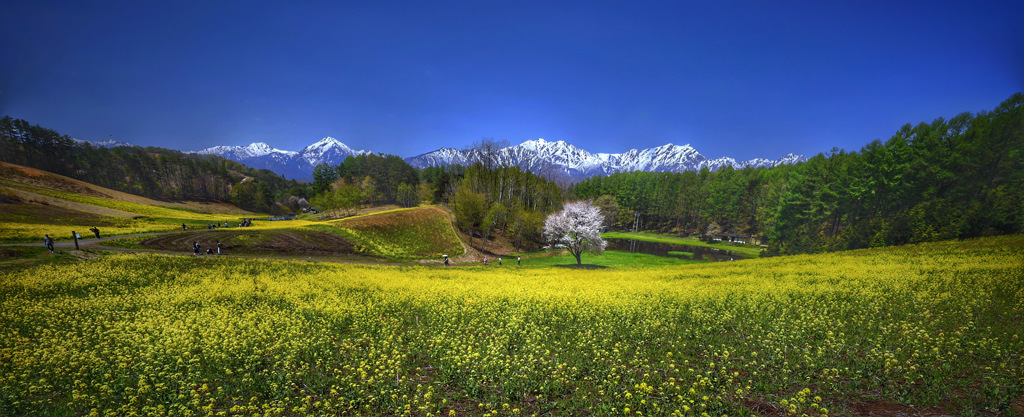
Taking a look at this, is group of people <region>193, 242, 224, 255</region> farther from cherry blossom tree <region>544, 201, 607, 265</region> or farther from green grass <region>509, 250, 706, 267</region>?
cherry blossom tree <region>544, 201, 607, 265</region>

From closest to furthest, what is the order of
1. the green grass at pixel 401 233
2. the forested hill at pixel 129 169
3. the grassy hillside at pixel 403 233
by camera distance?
the green grass at pixel 401 233, the grassy hillside at pixel 403 233, the forested hill at pixel 129 169

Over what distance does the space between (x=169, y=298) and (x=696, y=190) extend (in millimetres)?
112849

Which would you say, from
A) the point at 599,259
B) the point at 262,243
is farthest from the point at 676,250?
the point at 262,243

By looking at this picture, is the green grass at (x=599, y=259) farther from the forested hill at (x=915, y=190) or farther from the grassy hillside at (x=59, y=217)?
the grassy hillside at (x=59, y=217)

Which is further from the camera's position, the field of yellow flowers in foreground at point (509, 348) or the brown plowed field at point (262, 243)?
the brown plowed field at point (262, 243)

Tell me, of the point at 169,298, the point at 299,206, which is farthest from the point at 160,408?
the point at 299,206

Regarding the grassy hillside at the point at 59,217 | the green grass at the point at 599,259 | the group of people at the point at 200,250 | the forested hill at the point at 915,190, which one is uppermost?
the forested hill at the point at 915,190

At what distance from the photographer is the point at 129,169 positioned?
108 meters

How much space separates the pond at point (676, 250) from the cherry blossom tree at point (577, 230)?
16909 millimetres

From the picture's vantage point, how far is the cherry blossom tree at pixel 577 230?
44.1m

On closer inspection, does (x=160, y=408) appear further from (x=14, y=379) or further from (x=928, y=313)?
(x=928, y=313)

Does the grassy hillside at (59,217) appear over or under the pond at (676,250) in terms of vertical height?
over

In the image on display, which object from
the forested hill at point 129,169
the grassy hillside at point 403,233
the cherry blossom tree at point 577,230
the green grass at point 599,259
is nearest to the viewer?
the grassy hillside at point 403,233

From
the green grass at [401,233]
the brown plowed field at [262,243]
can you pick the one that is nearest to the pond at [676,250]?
the green grass at [401,233]
